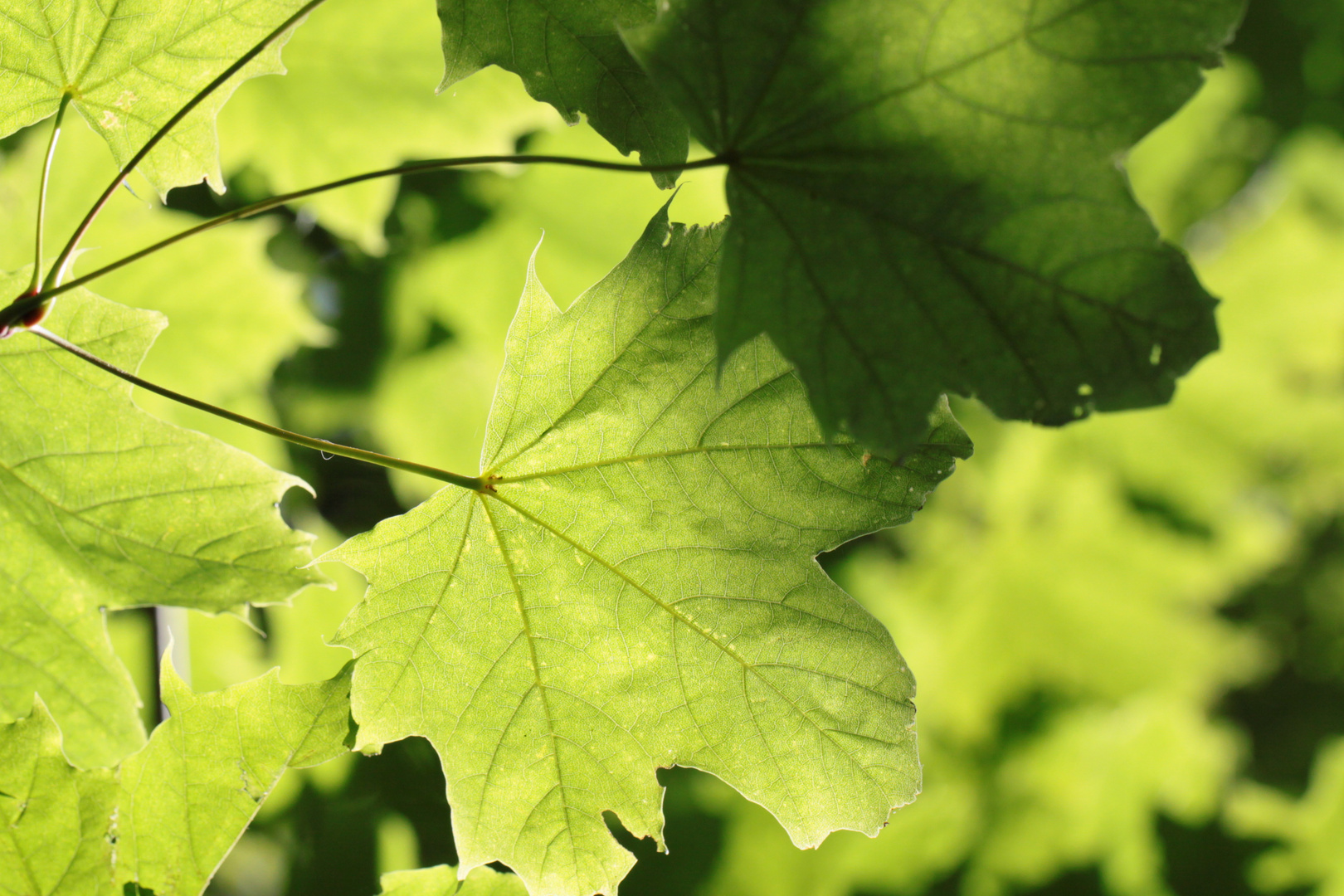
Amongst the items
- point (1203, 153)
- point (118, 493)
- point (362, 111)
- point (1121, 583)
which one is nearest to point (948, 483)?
point (1121, 583)

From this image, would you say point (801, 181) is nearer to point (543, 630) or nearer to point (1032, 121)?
point (1032, 121)

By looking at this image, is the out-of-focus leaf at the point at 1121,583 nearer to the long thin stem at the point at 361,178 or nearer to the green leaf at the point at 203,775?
the green leaf at the point at 203,775

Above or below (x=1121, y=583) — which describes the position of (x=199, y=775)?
below

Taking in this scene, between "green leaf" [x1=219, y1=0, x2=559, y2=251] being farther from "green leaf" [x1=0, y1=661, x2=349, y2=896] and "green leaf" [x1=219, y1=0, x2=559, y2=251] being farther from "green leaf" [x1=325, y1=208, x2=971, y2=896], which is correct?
"green leaf" [x1=0, y1=661, x2=349, y2=896]

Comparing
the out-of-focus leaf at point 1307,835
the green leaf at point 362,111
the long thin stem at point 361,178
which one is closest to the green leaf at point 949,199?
the long thin stem at point 361,178

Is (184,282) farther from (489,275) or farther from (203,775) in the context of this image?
(203,775)

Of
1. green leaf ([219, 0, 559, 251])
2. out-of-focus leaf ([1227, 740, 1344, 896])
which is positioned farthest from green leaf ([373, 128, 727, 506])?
out-of-focus leaf ([1227, 740, 1344, 896])
